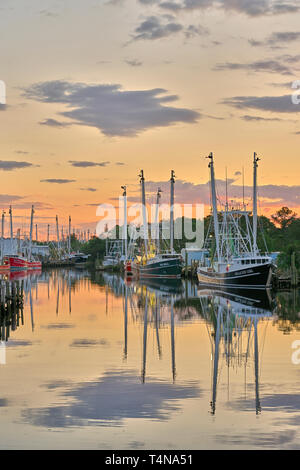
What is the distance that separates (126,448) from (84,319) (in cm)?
3294

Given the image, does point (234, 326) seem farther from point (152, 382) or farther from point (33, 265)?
point (33, 265)

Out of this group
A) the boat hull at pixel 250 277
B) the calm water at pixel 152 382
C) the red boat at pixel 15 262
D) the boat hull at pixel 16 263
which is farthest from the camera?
the boat hull at pixel 16 263

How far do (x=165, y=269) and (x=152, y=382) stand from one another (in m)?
85.7

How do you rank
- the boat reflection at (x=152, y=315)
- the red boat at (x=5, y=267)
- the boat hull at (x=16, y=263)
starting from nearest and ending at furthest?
the boat reflection at (x=152, y=315) → the red boat at (x=5, y=267) → the boat hull at (x=16, y=263)

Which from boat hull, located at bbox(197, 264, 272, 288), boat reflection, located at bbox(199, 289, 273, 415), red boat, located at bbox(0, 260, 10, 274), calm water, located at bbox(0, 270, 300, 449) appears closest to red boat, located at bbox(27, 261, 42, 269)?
red boat, located at bbox(0, 260, 10, 274)

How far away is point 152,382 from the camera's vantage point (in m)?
24.9

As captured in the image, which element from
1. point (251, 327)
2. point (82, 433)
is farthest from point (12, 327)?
point (82, 433)

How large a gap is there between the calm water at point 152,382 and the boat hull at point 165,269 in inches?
2380

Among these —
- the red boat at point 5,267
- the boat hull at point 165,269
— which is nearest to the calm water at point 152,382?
the boat hull at point 165,269

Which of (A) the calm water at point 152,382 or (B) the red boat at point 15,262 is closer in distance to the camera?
(A) the calm water at point 152,382

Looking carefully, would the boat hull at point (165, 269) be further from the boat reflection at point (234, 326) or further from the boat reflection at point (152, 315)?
the boat reflection at point (234, 326)

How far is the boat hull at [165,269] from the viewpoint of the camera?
10988cm

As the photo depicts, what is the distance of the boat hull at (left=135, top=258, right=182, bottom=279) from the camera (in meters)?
110

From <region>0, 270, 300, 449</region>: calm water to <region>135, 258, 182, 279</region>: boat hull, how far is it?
60.4 meters
